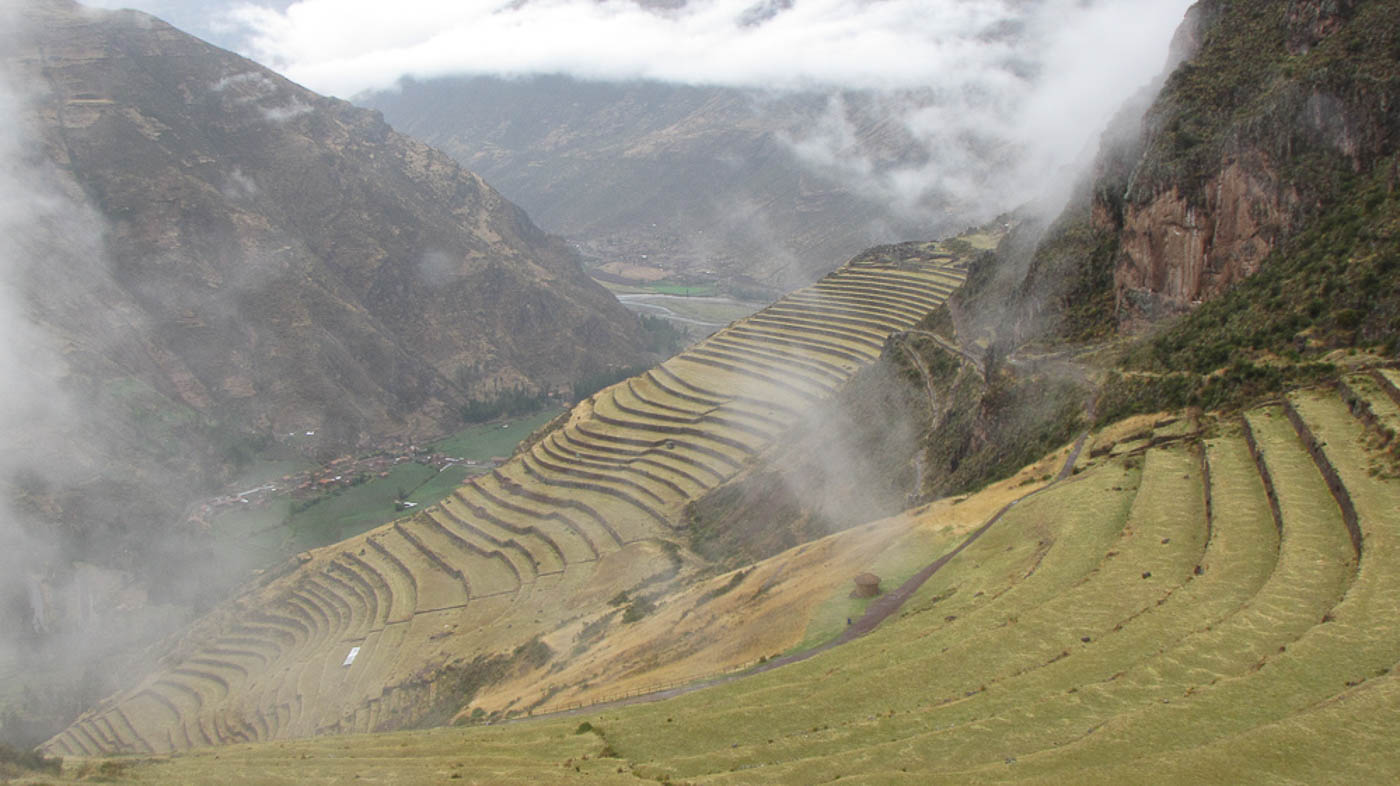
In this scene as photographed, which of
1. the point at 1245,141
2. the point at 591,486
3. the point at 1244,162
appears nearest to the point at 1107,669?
the point at 1244,162

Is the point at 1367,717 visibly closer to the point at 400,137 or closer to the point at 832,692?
the point at 832,692

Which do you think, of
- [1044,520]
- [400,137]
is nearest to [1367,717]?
[1044,520]

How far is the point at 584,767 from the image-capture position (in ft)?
64.0

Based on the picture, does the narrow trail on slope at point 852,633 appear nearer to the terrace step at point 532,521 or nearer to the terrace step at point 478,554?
the terrace step at point 532,521

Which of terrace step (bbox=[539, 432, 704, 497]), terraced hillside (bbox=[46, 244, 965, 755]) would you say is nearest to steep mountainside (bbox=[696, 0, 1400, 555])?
terrace step (bbox=[539, 432, 704, 497])

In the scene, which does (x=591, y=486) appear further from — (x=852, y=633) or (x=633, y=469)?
(x=852, y=633)

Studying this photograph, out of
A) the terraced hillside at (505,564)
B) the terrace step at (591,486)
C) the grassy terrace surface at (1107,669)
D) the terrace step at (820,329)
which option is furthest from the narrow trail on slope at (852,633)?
the terrace step at (820,329)

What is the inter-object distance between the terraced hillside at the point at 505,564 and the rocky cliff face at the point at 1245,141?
27430 mm

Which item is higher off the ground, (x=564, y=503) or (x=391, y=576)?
(x=564, y=503)

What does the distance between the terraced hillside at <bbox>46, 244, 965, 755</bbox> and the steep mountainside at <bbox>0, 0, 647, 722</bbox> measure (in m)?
21.9

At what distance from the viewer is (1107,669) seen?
1798cm

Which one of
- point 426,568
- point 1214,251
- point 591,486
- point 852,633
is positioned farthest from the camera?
point 591,486

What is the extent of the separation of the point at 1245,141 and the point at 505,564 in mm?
44484

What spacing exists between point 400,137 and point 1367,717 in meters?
187
